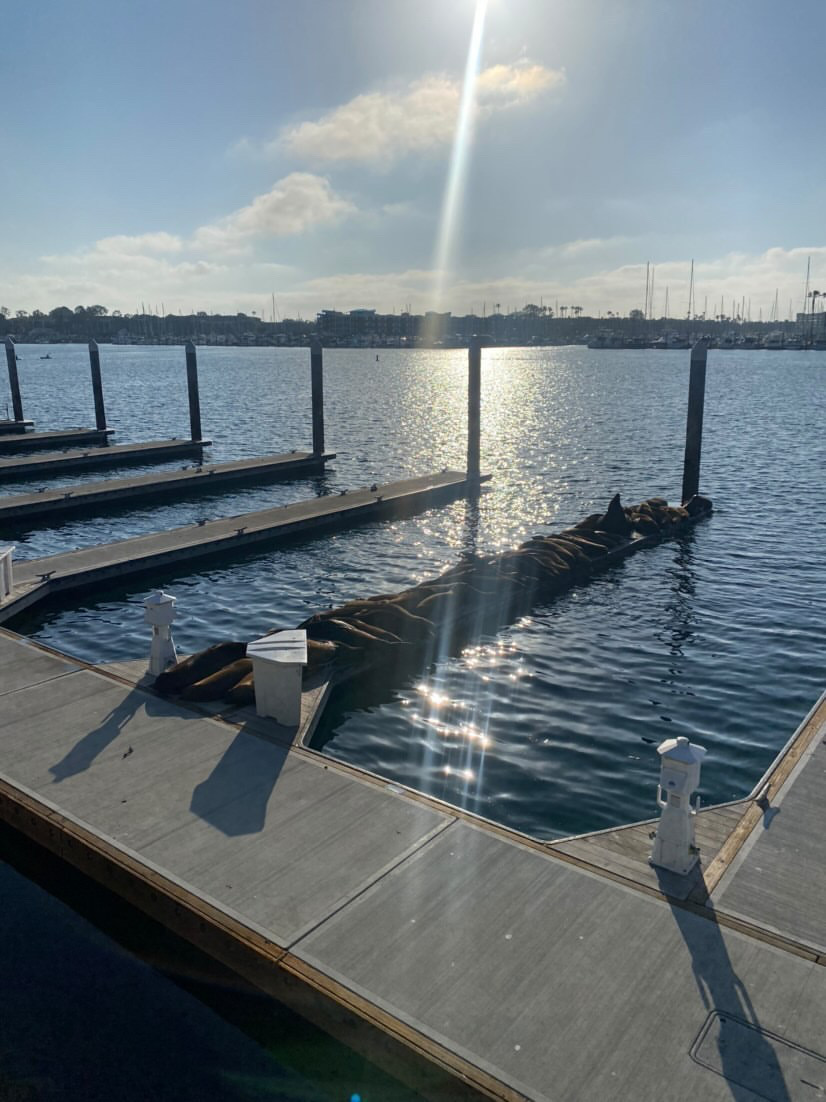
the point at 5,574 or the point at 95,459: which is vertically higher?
the point at 5,574

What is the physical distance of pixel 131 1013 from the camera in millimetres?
6055

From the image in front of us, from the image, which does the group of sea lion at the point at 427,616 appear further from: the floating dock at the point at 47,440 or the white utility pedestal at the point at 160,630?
the floating dock at the point at 47,440

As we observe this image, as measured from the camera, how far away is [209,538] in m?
20.4

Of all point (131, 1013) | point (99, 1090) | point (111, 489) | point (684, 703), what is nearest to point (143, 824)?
point (131, 1013)

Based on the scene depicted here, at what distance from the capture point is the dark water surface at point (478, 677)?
5781 millimetres

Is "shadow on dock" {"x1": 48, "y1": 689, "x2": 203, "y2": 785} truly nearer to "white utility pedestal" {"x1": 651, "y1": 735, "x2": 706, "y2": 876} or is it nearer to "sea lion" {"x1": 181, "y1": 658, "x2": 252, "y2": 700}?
"sea lion" {"x1": 181, "y1": 658, "x2": 252, "y2": 700}

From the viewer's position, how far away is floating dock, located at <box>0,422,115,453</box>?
39319 mm

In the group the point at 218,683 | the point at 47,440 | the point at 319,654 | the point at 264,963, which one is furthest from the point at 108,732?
the point at 47,440

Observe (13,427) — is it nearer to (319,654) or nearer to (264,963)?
(319,654)

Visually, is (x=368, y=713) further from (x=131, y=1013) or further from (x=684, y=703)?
(x=131, y=1013)

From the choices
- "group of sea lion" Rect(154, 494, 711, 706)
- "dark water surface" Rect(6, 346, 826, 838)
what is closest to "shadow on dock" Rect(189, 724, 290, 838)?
"group of sea lion" Rect(154, 494, 711, 706)

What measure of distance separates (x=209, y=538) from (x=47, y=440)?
24.5m

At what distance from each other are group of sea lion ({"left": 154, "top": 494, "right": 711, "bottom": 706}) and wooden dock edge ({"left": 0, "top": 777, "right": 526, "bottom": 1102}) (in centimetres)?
295

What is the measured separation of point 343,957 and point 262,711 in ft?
14.0
